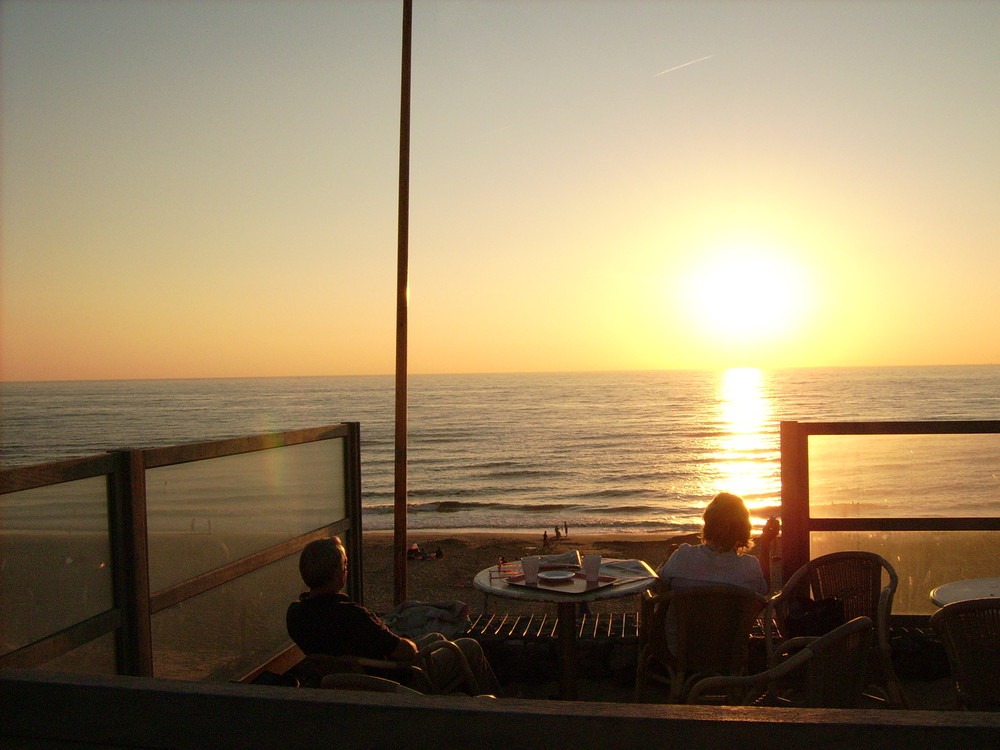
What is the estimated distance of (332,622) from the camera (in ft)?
10.4

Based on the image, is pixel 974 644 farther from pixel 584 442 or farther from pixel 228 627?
pixel 584 442

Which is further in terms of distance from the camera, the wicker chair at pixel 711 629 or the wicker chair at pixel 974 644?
the wicker chair at pixel 711 629

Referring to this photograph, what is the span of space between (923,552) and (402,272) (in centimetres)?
348

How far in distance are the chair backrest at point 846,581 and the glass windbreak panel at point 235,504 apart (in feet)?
8.52

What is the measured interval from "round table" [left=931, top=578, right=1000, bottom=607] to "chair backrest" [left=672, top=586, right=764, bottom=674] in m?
1.26

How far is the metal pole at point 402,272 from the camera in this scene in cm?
556

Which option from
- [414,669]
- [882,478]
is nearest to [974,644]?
[414,669]

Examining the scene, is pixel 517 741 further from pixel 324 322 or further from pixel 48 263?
pixel 324 322

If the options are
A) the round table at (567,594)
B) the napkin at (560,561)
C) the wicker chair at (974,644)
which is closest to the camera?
the wicker chair at (974,644)

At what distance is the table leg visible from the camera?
4.07m

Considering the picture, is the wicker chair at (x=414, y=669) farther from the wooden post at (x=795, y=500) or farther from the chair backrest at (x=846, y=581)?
the wooden post at (x=795, y=500)

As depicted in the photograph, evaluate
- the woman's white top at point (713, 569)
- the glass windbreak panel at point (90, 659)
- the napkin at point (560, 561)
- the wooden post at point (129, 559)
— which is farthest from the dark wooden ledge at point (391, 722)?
the napkin at point (560, 561)

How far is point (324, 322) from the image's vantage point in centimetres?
5912

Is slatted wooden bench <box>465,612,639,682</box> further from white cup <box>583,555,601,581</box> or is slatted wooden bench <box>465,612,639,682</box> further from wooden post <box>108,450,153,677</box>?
wooden post <box>108,450,153,677</box>
